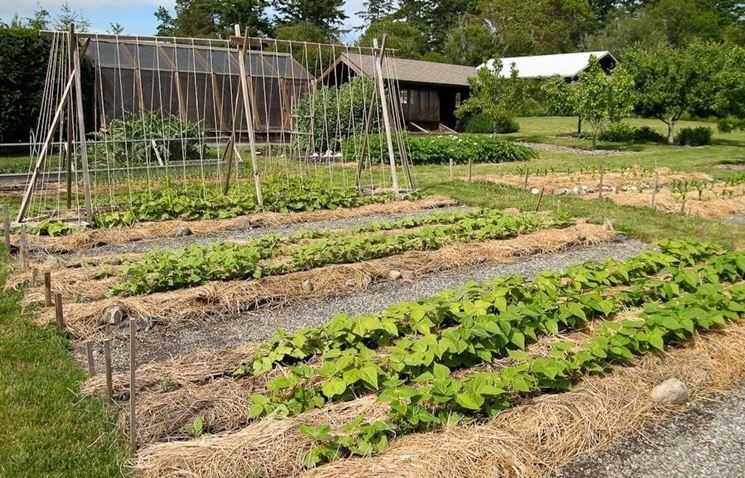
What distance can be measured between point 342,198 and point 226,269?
458cm

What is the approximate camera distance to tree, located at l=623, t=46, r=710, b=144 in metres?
22.0

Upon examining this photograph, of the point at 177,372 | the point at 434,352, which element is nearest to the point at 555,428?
the point at 434,352

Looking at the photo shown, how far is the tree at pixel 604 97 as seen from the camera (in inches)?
832

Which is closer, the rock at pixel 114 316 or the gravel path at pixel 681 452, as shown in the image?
the gravel path at pixel 681 452

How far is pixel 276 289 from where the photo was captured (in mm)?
5602

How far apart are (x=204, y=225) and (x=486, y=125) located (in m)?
21.9

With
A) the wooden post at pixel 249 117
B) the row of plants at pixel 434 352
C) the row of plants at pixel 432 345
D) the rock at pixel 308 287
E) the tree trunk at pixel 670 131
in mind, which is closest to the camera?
the row of plants at pixel 432 345

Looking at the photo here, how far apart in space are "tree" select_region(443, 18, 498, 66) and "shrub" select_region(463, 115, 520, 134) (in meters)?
21.3

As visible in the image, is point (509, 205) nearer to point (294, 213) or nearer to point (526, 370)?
point (294, 213)

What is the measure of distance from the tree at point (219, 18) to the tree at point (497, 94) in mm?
31209

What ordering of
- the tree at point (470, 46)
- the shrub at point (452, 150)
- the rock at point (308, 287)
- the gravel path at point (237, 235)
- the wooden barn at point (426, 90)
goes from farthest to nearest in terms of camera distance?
the tree at point (470, 46) < the wooden barn at point (426, 90) < the shrub at point (452, 150) < the gravel path at point (237, 235) < the rock at point (308, 287)

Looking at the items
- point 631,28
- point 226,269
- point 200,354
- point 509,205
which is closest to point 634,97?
point 509,205

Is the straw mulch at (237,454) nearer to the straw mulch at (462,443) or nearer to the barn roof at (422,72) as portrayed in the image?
the straw mulch at (462,443)

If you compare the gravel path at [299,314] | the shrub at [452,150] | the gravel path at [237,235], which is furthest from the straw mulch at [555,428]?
the shrub at [452,150]
